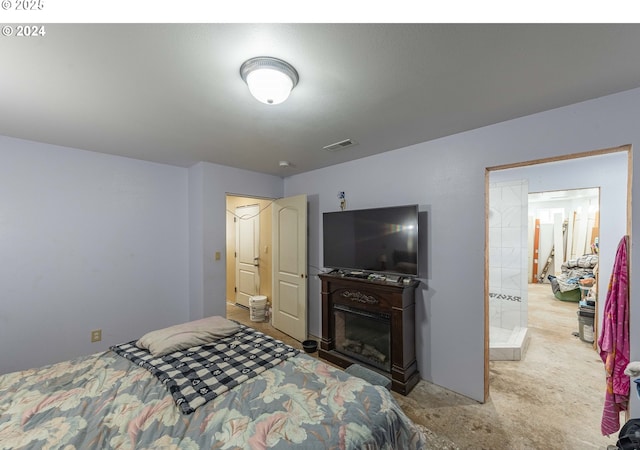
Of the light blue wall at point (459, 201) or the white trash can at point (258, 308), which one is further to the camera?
the white trash can at point (258, 308)

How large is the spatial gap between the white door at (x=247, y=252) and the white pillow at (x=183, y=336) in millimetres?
2778

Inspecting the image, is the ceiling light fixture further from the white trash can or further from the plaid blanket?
the white trash can

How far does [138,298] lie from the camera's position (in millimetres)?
3049

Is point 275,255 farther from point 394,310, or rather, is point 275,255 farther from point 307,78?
point 307,78

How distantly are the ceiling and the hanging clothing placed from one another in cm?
117

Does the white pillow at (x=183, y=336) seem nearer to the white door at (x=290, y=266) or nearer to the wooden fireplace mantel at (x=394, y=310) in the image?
the wooden fireplace mantel at (x=394, y=310)

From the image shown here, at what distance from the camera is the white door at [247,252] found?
4.87 meters

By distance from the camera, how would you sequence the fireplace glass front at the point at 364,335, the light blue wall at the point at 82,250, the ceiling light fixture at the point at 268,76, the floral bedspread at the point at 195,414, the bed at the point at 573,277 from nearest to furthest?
the floral bedspread at the point at 195,414
the ceiling light fixture at the point at 268,76
the light blue wall at the point at 82,250
the fireplace glass front at the point at 364,335
the bed at the point at 573,277

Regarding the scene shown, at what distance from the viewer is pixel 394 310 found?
96.7 inches

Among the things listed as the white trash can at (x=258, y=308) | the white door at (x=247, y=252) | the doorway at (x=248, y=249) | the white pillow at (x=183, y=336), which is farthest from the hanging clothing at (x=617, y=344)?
the white door at (x=247, y=252)

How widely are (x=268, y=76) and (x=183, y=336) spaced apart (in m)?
1.81

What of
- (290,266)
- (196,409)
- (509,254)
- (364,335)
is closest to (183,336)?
(196,409)

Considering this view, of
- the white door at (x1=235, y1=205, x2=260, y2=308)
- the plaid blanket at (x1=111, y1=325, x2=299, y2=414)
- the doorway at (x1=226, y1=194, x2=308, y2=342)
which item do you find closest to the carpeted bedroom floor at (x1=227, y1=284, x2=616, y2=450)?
the plaid blanket at (x1=111, y1=325, x2=299, y2=414)
